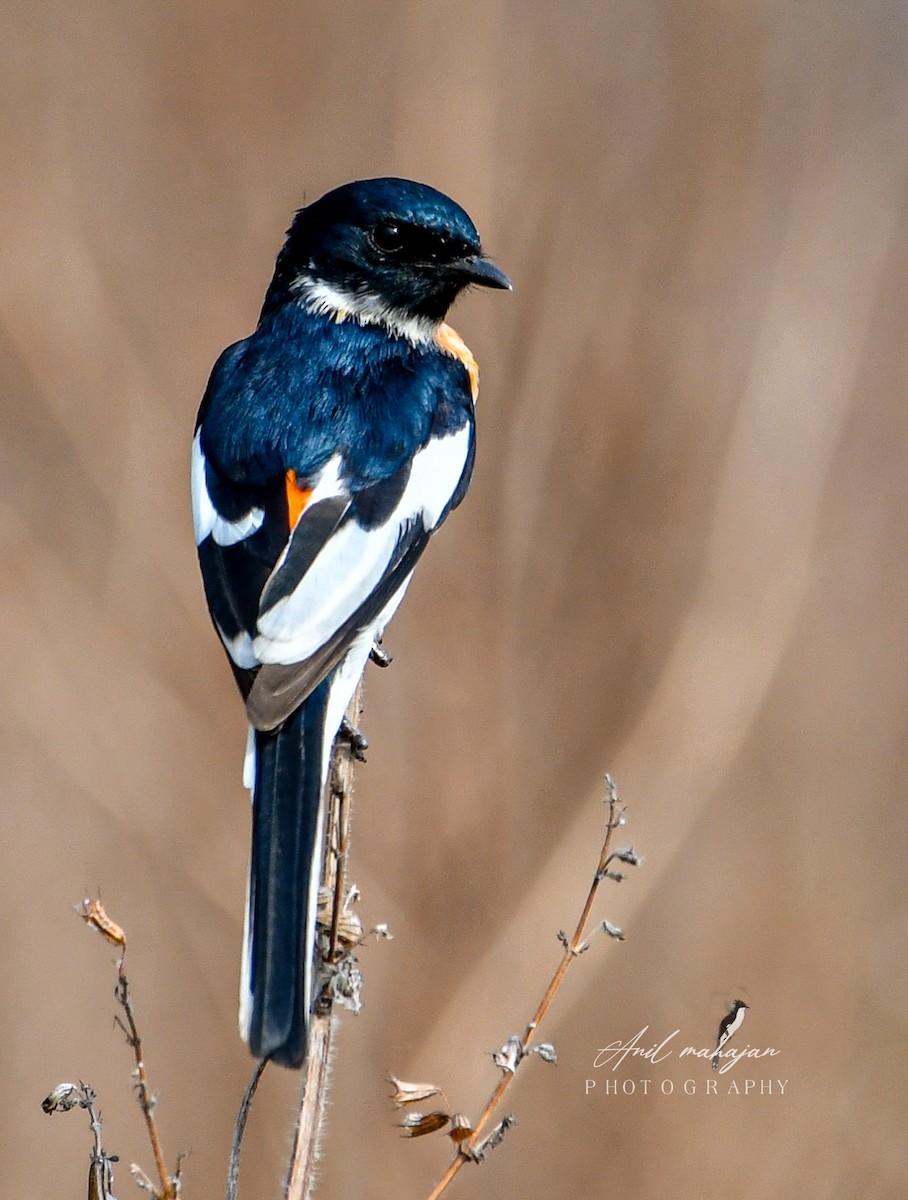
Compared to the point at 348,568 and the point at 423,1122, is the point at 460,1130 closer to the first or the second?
the point at 423,1122

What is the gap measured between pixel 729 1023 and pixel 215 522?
170 centimetres

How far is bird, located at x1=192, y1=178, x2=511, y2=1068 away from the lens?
1848 mm

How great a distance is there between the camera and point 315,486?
2316mm

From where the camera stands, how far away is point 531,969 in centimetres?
338

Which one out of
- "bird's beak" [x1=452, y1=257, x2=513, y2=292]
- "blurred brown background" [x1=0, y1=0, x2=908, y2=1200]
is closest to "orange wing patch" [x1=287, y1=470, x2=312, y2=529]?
"bird's beak" [x1=452, y1=257, x2=513, y2=292]

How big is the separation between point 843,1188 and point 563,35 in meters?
3.19

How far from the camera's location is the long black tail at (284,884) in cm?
166

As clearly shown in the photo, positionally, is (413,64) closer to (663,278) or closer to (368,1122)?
(663,278)

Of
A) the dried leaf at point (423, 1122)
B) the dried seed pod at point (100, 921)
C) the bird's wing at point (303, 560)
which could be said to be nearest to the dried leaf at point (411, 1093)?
the dried leaf at point (423, 1122)

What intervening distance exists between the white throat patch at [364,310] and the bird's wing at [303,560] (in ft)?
1.22

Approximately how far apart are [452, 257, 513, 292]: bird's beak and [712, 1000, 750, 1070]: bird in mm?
1652
